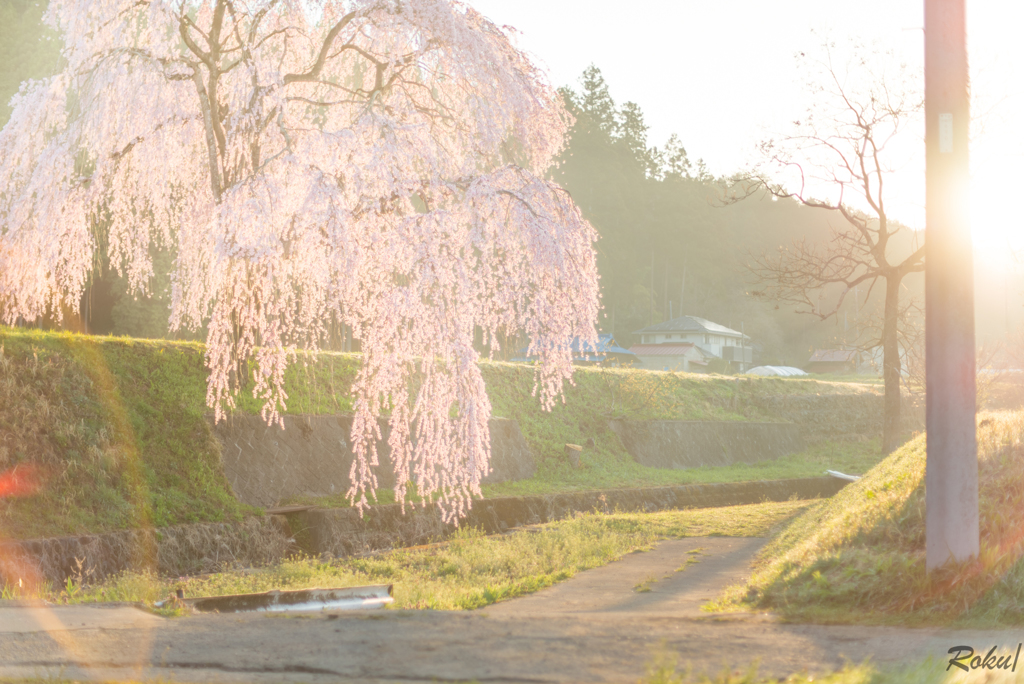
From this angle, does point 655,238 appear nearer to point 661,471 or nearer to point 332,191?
point 661,471

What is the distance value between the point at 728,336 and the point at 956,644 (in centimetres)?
7083

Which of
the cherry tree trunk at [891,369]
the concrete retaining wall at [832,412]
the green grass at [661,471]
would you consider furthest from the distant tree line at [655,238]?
the cherry tree trunk at [891,369]

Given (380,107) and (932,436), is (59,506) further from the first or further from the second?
(932,436)

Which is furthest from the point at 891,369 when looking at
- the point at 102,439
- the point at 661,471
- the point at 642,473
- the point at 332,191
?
the point at 102,439

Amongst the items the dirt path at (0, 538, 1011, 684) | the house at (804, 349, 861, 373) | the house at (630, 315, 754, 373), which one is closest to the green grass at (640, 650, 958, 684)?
the dirt path at (0, 538, 1011, 684)

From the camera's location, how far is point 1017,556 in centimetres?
607

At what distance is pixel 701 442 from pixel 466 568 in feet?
55.0

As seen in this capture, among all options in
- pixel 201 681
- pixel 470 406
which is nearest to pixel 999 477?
pixel 470 406

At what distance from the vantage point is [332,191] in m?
7.79

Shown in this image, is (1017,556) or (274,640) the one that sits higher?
(1017,556)

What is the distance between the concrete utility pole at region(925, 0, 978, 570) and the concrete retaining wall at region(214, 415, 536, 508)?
933cm

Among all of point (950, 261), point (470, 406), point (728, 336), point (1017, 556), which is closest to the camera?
point (1017, 556)

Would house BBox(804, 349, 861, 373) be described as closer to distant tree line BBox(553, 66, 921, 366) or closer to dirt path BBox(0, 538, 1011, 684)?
distant tree line BBox(553, 66, 921, 366)

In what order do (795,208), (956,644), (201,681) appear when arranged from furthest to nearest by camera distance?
(795,208) < (956,644) < (201,681)
